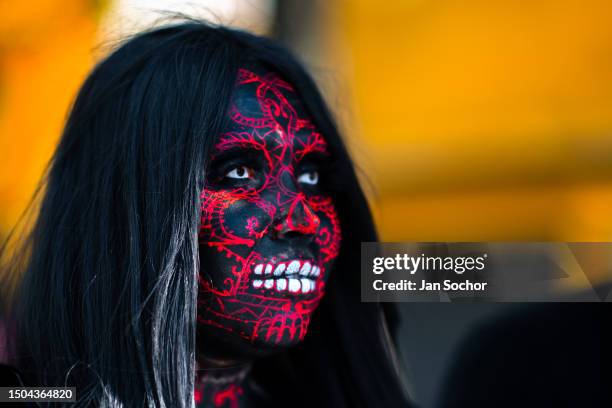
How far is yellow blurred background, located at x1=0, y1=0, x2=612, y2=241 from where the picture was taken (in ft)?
7.69

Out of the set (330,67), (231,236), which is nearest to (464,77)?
(330,67)

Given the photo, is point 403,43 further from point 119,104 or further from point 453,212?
point 119,104

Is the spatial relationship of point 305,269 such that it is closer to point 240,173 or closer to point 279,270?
point 279,270

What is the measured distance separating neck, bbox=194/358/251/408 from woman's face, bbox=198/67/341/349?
4.1 inches

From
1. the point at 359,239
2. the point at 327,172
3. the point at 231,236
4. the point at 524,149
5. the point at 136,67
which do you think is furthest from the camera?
the point at 524,149

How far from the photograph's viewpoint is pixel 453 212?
2561 mm

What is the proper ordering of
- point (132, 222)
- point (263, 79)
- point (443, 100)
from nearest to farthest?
point (132, 222), point (263, 79), point (443, 100)

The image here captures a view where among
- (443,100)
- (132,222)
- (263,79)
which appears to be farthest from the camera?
(443,100)

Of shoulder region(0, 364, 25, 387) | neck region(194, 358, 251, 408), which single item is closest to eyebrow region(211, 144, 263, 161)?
neck region(194, 358, 251, 408)

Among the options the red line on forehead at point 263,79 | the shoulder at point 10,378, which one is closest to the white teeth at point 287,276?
the red line on forehead at point 263,79

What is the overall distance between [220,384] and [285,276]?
0.91 ft

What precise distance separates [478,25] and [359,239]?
133 cm

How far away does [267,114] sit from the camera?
1.21 meters

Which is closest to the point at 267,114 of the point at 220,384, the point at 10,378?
the point at 220,384
